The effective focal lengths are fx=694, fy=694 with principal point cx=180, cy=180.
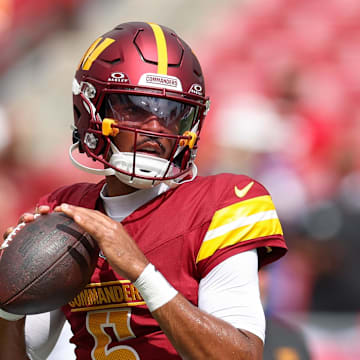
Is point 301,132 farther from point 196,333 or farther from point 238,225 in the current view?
point 196,333

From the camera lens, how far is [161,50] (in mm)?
2096

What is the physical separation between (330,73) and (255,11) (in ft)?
4.79

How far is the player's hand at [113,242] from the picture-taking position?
1710 millimetres

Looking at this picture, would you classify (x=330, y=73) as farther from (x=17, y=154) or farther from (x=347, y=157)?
(x=17, y=154)

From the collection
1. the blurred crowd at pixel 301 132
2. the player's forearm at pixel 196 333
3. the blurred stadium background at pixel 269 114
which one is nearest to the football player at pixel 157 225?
the player's forearm at pixel 196 333

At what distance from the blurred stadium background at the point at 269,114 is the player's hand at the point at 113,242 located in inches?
84.0

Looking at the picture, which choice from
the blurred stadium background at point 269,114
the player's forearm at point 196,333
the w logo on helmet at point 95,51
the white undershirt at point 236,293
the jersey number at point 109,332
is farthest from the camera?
the blurred stadium background at point 269,114

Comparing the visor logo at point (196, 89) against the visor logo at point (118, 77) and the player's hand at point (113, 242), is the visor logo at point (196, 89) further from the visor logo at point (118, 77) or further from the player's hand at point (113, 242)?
the player's hand at point (113, 242)

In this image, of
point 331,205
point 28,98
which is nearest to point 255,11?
point 28,98

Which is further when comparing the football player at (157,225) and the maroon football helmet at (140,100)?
the maroon football helmet at (140,100)

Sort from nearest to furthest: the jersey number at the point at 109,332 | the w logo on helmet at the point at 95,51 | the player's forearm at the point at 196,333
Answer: the player's forearm at the point at 196,333 < the jersey number at the point at 109,332 < the w logo on helmet at the point at 95,51

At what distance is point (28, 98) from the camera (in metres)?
7.87

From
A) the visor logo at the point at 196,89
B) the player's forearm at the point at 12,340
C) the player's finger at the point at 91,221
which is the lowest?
the player's forearm at the point at 12,340

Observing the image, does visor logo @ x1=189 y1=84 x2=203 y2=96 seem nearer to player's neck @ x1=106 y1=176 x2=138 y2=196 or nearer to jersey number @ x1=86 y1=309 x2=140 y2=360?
player's neck @ x1=106 y1=176 x2=138 y2=196
